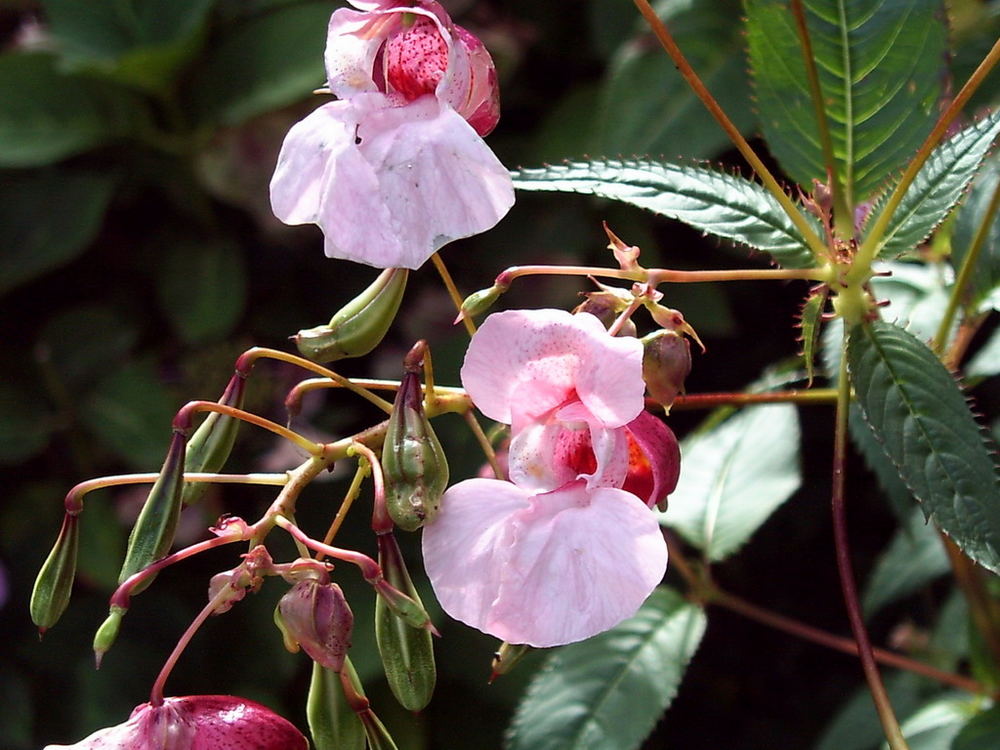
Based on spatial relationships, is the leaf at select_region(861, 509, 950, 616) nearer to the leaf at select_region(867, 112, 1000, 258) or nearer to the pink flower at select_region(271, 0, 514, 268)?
the leaf at select_region(867, 112, 1000, 258)

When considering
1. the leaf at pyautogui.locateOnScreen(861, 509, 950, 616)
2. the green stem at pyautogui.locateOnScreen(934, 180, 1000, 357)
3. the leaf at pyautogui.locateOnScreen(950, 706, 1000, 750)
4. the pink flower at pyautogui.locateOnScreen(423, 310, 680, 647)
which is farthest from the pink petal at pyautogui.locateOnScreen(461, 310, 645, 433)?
the leaf at pyautogui.locateOnScreen(861, 509, 950, 616)

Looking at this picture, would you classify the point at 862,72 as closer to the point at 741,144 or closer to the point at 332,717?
the point at 741,144

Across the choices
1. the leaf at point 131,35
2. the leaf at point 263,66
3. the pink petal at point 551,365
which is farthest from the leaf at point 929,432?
the leaf at point 131,35

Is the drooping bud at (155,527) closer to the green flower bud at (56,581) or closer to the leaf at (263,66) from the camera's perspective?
the green flower bud at (56,581)

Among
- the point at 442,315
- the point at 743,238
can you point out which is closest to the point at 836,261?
the point at 743,238

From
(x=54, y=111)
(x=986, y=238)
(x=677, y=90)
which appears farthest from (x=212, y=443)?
(x=54, y=111)

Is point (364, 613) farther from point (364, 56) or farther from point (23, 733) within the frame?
point (364, 56)
